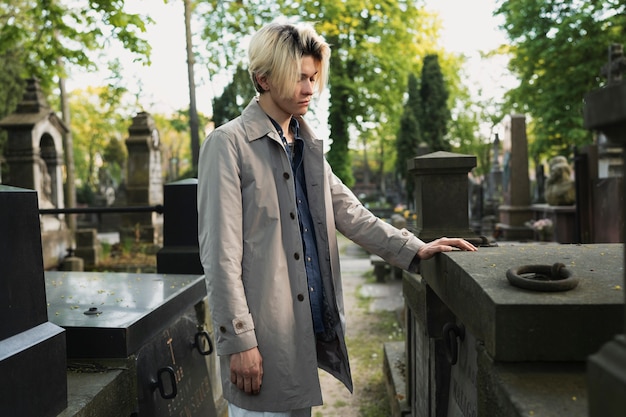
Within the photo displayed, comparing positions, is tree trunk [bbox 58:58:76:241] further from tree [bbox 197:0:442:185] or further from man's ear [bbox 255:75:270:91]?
man's ear [bbox 255:75:270:91]

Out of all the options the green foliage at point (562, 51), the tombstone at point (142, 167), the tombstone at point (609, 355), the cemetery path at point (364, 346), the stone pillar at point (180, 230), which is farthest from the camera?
the green foliage at point (562, 51)

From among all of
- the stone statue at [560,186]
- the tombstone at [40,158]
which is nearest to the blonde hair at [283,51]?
the tombstone at [40,158]

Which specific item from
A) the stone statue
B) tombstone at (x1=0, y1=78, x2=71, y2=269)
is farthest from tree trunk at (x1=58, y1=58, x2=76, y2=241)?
the stone statue

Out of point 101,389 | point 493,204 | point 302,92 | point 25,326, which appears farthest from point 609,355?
point 493,204

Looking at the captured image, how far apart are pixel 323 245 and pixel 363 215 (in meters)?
0.38

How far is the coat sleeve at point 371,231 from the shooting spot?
243 cm

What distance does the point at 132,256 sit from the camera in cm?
1227

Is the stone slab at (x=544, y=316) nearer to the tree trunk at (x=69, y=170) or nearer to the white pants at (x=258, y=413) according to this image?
the white pants at (x=258, y=413)

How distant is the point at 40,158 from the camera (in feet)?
42.2

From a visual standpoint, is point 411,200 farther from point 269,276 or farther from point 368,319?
point 269,276

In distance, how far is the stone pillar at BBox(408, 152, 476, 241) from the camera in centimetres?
378

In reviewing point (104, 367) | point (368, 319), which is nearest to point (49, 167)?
point (368, 319)

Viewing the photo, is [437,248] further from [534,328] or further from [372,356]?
[372,356]

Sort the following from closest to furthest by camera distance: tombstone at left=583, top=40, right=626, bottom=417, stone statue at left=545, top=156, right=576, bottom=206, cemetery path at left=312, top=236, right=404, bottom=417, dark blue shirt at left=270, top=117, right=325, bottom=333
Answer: tombstone at left=583, top=40, right=626, bottom=417 → dark blue shirt at left=270, top=117, right=325, bottom=333 → cemetery path at left=312, top=236, right=404, bottom=417 → stone statue at left=545, top=156, right=576, bottom=206
